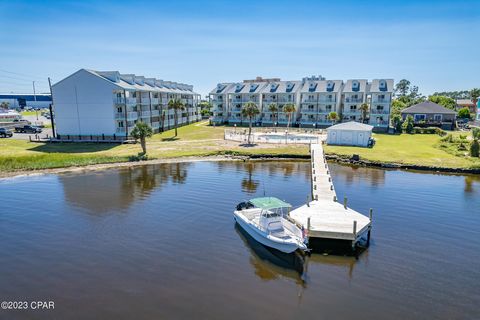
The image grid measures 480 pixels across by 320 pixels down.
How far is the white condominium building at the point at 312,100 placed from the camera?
87125 millimetres

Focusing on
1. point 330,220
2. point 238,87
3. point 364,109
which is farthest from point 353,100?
point 330,220

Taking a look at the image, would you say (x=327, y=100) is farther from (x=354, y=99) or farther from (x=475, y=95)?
(x=475, y=95)

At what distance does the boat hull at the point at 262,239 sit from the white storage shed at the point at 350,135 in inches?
1645

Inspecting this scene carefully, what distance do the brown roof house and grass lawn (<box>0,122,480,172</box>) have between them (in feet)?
56.4

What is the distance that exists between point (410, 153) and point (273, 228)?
4251cm

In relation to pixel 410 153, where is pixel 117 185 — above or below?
below

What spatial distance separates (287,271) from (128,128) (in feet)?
Answer: 195

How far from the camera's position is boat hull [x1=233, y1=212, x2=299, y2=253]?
21312 millimetres

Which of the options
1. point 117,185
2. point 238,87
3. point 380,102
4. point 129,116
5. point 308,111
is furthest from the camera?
point 238,87

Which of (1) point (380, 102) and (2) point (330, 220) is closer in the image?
(2) point (330, 220)

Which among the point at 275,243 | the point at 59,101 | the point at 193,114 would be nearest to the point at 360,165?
the point at 275,243

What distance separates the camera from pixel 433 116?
87.9 metres

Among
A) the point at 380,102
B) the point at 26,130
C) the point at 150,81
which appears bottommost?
the point at 26,130

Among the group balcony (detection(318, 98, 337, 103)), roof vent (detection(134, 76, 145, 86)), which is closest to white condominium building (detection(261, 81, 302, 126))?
balcony (detection(318, 98, 337, 103))
